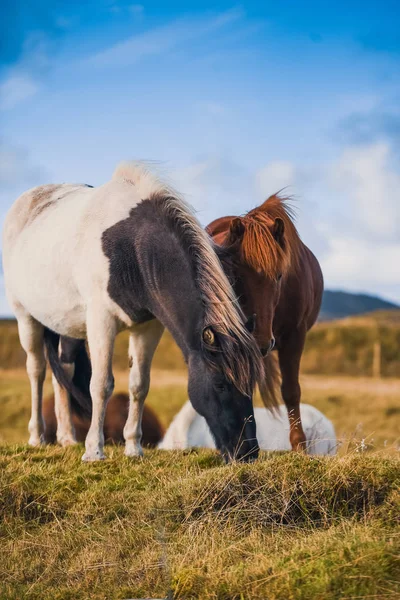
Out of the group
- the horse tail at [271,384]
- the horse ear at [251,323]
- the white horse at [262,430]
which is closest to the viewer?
the horse ear at [251,323]

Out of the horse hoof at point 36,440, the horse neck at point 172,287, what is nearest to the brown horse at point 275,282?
the horse neck at point 172,287

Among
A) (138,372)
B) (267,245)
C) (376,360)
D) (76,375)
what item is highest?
(267,245)

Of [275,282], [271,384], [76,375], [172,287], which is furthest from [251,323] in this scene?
[76,375]

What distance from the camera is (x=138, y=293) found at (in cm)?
561

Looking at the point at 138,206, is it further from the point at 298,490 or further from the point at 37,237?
the point at 298,490

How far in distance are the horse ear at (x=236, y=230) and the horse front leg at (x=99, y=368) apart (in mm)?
1150

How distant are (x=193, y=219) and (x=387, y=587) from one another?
315cm

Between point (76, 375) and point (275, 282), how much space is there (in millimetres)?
2685

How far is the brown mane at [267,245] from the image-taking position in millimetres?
5496

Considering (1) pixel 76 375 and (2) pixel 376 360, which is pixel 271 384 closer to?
(1) pixel 76 375

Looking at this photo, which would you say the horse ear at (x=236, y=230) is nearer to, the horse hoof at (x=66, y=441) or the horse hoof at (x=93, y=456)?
the horse hoof at (x=93, y=456)

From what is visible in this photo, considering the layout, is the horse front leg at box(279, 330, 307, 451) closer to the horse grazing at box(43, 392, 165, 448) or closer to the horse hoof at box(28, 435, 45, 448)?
the horse hoof at box(28, 435, 45, 448)

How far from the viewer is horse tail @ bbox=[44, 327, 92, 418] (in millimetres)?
7125

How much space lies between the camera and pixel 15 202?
24.7ft
